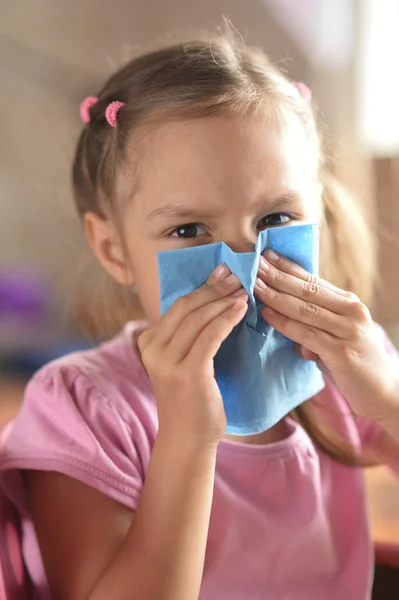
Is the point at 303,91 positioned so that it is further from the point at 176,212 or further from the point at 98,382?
the point at 98,382

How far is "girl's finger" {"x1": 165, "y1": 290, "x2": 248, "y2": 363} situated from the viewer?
0.59 meters

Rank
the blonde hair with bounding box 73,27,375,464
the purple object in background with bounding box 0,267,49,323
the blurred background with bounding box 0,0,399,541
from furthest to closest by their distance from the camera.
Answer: the purple object in background with bounding box 0,267,49,323 → the blurred background with bounding box 0,0,399,541 → the blonde hair with bounding box 73,27,375,464

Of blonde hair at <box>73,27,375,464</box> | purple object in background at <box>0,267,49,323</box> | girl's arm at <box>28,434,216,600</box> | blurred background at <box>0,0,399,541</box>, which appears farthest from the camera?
purple object in background at <box>0,267,49,323</box>

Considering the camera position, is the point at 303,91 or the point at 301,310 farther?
the point at 303,91

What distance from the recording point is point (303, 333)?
62 cm

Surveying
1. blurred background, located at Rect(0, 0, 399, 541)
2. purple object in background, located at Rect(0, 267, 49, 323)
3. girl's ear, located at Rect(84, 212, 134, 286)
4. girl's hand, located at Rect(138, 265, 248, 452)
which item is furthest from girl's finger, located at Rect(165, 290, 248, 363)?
purple object in background, located at Rect(0, 267, 49, 323)

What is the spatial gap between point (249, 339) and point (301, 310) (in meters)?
0.06

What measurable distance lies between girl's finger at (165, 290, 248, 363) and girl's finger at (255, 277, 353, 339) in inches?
1.0

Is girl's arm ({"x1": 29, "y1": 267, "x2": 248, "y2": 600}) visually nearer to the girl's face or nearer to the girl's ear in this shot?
the girl's face

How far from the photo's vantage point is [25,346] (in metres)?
1.73

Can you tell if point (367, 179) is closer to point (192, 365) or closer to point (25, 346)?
point (25, 346)

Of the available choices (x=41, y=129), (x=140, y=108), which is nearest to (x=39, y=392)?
(x=140, y=108)

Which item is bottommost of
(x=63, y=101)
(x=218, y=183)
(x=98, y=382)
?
(x=98, y=382)

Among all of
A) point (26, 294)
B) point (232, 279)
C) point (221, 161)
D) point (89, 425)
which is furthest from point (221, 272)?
point (26, 294)
